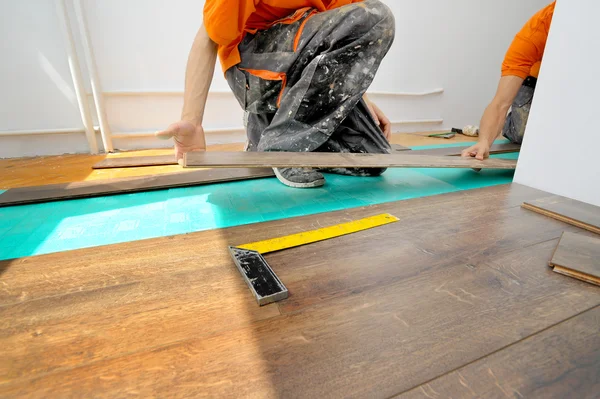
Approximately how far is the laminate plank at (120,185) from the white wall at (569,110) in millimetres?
1353

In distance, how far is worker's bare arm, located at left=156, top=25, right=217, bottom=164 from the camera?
1247 mm

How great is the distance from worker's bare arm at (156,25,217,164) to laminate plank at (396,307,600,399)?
3.76 feet

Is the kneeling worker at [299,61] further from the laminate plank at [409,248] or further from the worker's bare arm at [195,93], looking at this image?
the laminate plank at [409,248]

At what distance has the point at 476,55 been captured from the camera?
157 inches

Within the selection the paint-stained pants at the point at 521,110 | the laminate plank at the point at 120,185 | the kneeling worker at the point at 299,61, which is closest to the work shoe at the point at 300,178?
the kneeling worker at the point at 299,61

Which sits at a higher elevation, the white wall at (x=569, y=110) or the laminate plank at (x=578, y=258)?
the white wall at (x=569, y=110)

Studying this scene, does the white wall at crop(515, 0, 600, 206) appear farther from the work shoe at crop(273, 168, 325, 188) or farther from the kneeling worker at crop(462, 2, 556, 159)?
the work shoe at crop(273, 168, 325, 188)

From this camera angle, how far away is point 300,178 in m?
1.54

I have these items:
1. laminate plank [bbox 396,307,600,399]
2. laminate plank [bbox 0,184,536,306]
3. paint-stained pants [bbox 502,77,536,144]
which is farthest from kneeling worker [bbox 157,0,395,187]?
paint-stained pants [bbox 502,77,536,144]

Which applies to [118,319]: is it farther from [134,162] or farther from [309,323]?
[134,162]

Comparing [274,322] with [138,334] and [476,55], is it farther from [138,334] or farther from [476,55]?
[476,55]

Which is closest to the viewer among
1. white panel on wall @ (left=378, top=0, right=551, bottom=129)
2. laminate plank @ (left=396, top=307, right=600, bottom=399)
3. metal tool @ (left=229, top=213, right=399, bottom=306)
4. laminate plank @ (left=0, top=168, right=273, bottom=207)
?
laminate plank @ (left=396, top=307, right=600, bottom=399)

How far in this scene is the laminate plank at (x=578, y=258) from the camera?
78cm

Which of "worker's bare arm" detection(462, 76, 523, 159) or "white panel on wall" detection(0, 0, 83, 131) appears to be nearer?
"worker's bare arm" detection(462, 76, 523, 159)
